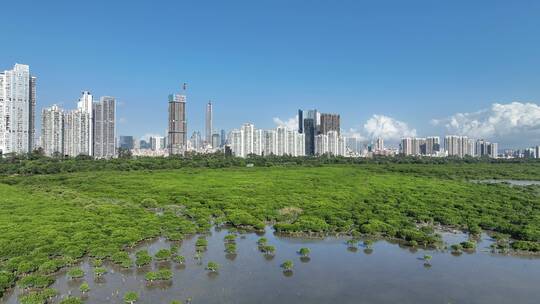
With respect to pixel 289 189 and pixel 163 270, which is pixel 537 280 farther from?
pixel 289 189

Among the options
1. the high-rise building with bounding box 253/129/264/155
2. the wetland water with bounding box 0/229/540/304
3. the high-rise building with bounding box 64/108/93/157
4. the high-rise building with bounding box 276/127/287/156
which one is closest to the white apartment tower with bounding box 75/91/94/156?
the high-rise building with bounding box 64/108/93/157

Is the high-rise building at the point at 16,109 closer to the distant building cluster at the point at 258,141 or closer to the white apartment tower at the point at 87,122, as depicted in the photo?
the white apartment tower at the point at 87,122

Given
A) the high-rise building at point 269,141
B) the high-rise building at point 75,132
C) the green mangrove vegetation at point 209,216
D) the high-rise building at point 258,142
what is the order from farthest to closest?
the high-rise building at point 269,141 < the high-rise building at point 258,142 < the high-rise building at point 75,132 < the green mangrove vegetation at point 209,216

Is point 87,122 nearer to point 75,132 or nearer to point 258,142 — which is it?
point 75,132

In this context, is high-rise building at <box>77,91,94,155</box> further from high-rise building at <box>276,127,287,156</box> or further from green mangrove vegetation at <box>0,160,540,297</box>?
green mangrove vegetation at <box>0,160,540,297</box>

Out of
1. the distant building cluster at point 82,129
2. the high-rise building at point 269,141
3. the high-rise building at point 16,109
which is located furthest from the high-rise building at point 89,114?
the high-rise building at point 269,141
